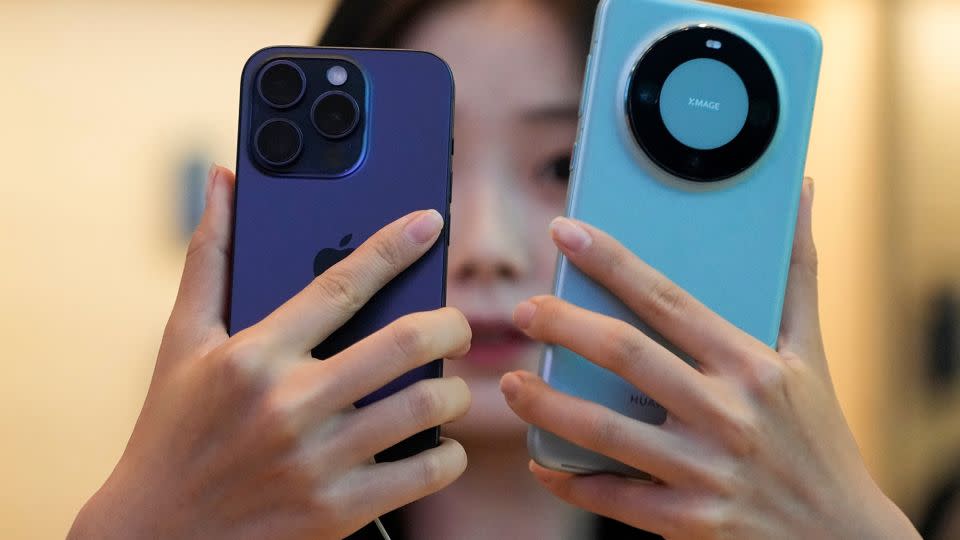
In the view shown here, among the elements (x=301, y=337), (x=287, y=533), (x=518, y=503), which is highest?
(x=301, y=337)

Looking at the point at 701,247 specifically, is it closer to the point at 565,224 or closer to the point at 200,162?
the point at 565,224

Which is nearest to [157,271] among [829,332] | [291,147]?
[291,147]

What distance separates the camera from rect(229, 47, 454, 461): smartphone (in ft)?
1.49

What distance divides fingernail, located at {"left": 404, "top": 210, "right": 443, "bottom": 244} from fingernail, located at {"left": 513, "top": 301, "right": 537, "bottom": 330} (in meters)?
0.06

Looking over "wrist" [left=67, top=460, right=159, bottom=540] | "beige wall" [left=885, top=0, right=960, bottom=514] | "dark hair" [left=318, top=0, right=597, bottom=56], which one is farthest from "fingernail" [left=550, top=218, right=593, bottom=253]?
"beige wall" [left=885, top=0, right=960, bottom=514]

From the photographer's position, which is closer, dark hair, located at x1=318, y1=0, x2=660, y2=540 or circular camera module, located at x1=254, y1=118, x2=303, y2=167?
circular camera module, located at x1=254, y1=118, x2=303, y2=167

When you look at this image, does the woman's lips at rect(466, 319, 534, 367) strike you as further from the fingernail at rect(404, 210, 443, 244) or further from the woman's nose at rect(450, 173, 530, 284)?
the fingernail at rect(404, 210, 443, 244)

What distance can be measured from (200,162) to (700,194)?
52 cm

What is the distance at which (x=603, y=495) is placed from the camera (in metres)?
Answer: 0.43

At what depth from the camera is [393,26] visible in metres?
0.74

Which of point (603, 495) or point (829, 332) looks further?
point (829, 332)

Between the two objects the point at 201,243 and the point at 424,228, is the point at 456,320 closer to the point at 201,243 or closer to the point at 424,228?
the point at 424,228

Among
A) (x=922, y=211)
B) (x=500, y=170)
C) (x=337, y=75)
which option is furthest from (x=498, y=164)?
(x=922, y=211)

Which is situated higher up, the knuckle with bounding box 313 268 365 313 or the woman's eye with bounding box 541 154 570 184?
the woman's eye with bounding box 541 154 570 184
